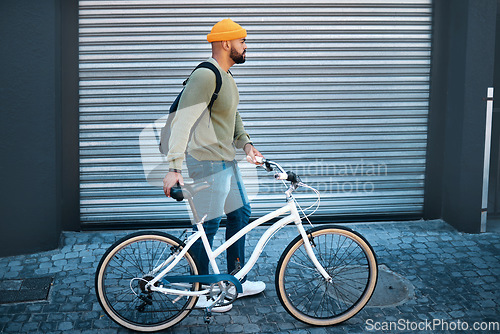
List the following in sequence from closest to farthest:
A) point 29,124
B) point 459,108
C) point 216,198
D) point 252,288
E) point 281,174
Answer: point 281,174 → point 216,198 → point 252,288 → point 29,124 → point 459,108

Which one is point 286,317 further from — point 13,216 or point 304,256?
point 13,216

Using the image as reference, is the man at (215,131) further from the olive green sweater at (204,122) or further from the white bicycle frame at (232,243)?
the white bicycle frame at (232,243)

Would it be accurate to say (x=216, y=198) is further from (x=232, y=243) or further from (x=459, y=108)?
(x=459, y=108)

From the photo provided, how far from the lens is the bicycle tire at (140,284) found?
4613mm

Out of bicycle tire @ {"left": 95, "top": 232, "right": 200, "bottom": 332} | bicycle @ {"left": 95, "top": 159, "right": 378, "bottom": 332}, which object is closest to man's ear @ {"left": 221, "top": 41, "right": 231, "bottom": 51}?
bicycle @ {"left": 95, "top": 159, "right": 378, "bottom": 332}

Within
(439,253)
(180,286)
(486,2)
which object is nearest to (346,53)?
(486,2)

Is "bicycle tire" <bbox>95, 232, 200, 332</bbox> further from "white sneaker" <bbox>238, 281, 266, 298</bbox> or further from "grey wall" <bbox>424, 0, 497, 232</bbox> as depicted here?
"grey wall" <bbox>424, 0, 497, 232</bbox>

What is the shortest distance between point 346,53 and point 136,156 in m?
2.68

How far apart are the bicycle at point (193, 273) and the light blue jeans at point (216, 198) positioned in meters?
0.13

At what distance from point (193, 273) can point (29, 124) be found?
2754 millimetres

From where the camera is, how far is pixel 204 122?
484 cm

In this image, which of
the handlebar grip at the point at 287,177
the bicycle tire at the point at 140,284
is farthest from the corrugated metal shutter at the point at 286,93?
the handlebar grip at the point at 287,177

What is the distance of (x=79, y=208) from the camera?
727 centimetres

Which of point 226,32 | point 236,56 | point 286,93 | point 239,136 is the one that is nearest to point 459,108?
point 286,93
